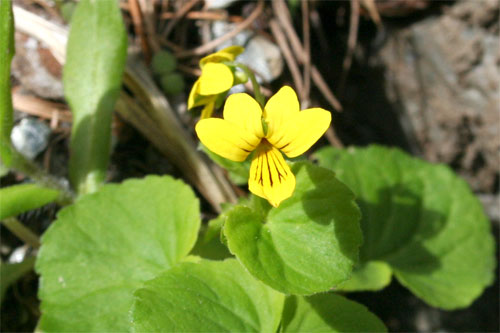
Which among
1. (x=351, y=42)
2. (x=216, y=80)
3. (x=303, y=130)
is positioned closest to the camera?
(x=303, y=130)

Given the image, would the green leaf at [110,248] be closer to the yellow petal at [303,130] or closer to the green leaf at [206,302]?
the green leaf at [206,302]

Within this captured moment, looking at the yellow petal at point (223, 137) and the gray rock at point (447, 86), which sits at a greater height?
the yellow petal at point (223, 137)

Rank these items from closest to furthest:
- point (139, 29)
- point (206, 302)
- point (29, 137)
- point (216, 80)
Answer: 1. point (216, 80)
2. point (206, 302)
3. point (29, 137)
4. point (139, 29)

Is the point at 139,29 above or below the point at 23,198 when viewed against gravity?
above

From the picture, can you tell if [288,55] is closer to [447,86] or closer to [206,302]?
[447,86]

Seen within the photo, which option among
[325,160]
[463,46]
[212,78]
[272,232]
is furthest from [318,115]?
[463,46]

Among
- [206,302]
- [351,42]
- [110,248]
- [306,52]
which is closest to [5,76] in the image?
[110,248]

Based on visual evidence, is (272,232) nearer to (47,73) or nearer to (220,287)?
(220,287)

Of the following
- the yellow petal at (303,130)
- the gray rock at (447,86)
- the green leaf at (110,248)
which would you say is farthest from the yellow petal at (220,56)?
the gray rock at (447,86)
